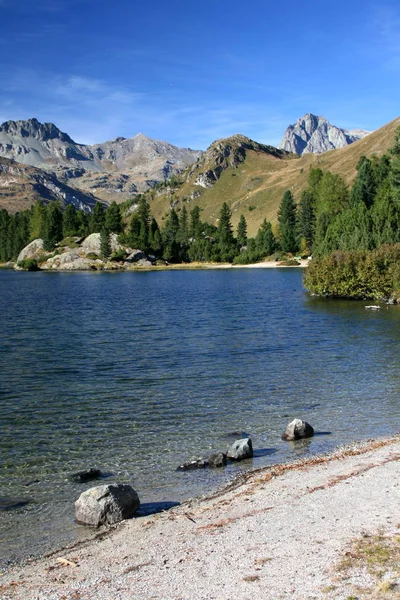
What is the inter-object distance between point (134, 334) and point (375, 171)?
4714 inches

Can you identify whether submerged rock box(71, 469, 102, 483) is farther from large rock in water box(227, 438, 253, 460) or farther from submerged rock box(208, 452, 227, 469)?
large rock in water box(227, 438, 253, 460)

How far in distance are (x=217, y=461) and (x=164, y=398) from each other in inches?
371

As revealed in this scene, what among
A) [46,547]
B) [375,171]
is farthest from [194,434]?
[375,171]

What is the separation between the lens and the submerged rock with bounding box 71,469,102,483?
18594 millimetres

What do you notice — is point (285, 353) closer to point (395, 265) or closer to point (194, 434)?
point (194, 434)

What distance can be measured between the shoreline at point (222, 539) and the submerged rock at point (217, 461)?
3.99 feet

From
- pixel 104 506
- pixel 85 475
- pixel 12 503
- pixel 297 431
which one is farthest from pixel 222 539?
pixel 297 431

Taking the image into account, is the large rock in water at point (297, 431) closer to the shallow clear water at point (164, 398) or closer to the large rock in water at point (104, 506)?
the shallow clear water at point (164, 398)

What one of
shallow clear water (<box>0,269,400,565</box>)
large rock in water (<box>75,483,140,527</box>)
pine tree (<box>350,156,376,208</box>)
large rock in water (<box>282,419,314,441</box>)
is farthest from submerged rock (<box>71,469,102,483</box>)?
pine tree (<box>350,156,376,208</box>)

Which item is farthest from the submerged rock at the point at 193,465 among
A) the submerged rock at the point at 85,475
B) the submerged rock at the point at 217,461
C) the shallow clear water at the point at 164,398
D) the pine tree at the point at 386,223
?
the pine tree at the point at 386,223

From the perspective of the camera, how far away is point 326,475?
57.7ft

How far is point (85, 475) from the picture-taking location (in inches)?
738

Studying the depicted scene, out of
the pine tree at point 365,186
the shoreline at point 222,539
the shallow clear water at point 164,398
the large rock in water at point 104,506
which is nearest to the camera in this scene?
the shoreline at point 222,539

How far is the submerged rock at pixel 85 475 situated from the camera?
61.0 feet
